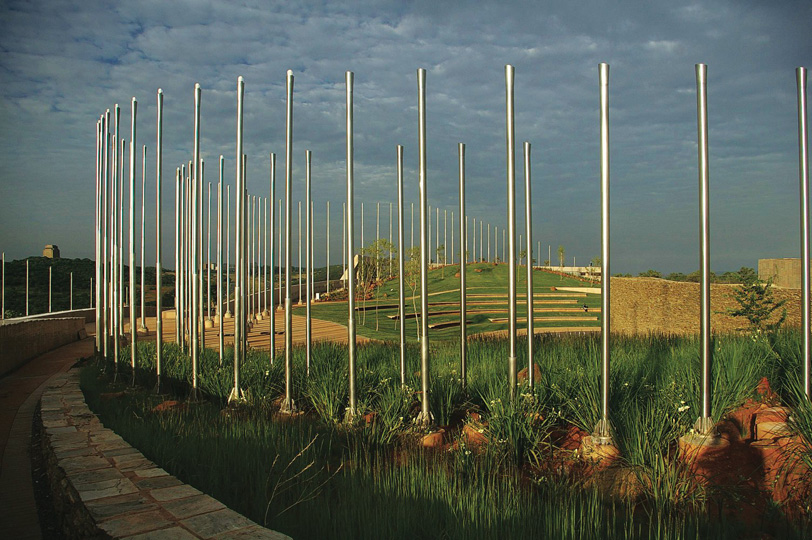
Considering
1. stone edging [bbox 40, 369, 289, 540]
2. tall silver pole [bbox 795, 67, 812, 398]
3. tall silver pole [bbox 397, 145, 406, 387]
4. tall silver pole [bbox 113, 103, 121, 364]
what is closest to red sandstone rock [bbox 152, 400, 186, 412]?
stone edging [bbox 40, 369, 289, 540]

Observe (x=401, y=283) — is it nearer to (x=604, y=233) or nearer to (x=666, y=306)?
(x=604, y=233)

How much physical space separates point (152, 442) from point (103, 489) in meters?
0.93

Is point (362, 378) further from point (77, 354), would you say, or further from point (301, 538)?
point (77, 354)

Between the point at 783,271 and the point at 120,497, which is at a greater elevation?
the point at 783,271

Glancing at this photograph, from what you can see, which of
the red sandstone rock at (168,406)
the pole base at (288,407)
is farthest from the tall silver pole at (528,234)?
the red sandstone rock at (168,406)

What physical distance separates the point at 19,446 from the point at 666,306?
18036mm

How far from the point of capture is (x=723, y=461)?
10.2ft

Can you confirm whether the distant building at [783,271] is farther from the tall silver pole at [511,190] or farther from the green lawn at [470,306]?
the tall silver pole at [511,190]

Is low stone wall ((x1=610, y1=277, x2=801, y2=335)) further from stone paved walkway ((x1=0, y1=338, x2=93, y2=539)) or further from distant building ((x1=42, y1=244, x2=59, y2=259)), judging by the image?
distant building ((x1=42, y1=244, x2=59, y2=259))

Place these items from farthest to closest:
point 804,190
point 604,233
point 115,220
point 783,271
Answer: point 783,271 → point 115,220 → point 804,190 → point 604,233

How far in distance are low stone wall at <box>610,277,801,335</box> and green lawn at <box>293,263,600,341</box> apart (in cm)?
131

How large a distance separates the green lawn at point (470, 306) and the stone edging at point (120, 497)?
1049 centimetres

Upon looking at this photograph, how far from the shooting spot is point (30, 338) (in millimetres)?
13586

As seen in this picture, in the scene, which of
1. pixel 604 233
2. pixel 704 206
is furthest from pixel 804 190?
pixel 604 233
